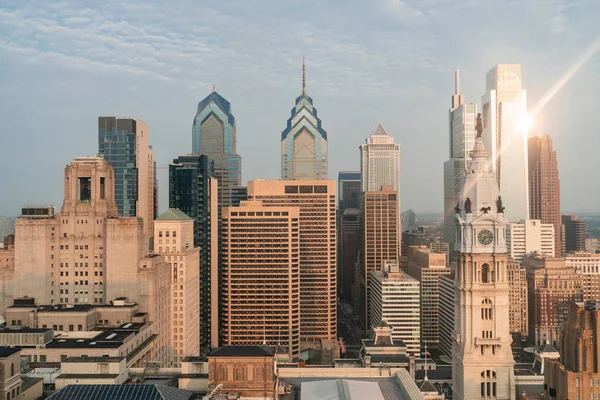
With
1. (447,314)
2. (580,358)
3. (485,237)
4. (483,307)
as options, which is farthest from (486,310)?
(447,314)

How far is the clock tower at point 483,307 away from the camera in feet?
246

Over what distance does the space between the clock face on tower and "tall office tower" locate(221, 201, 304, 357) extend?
364 feet

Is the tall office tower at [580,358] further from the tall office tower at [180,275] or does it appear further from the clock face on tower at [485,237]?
the tall office tower at [180,275]

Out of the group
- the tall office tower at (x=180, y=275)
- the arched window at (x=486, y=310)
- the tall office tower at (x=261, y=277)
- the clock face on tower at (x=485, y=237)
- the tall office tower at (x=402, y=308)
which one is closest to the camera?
the arched window at (x=486, y=310)

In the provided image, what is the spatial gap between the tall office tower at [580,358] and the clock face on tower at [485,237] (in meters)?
12.7

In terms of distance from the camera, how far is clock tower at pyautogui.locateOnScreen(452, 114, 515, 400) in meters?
75.1

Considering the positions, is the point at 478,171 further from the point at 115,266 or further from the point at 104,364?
the point at 115,266

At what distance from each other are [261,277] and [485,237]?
115 meters

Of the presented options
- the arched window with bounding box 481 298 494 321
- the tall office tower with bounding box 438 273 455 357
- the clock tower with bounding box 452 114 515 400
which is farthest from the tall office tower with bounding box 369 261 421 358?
the arched window with bounding box 481 298 494 321

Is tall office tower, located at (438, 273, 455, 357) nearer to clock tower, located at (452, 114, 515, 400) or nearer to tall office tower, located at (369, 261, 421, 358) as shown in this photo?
tall office tower, located at (369, 261, 421, 358)

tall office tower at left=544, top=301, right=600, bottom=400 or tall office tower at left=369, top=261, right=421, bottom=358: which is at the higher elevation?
tall office tower at left=544, top=301, right=600, bottom=400

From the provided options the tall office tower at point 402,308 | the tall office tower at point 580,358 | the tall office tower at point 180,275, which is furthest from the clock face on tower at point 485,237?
the tall office tower at point 402,308

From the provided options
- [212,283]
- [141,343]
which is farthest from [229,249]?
[141,343]

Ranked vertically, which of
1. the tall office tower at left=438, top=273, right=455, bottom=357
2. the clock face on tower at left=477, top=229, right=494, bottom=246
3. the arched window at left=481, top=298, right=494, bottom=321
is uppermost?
the clock face on tower at left=477, top=229, right=494, bottom=246
